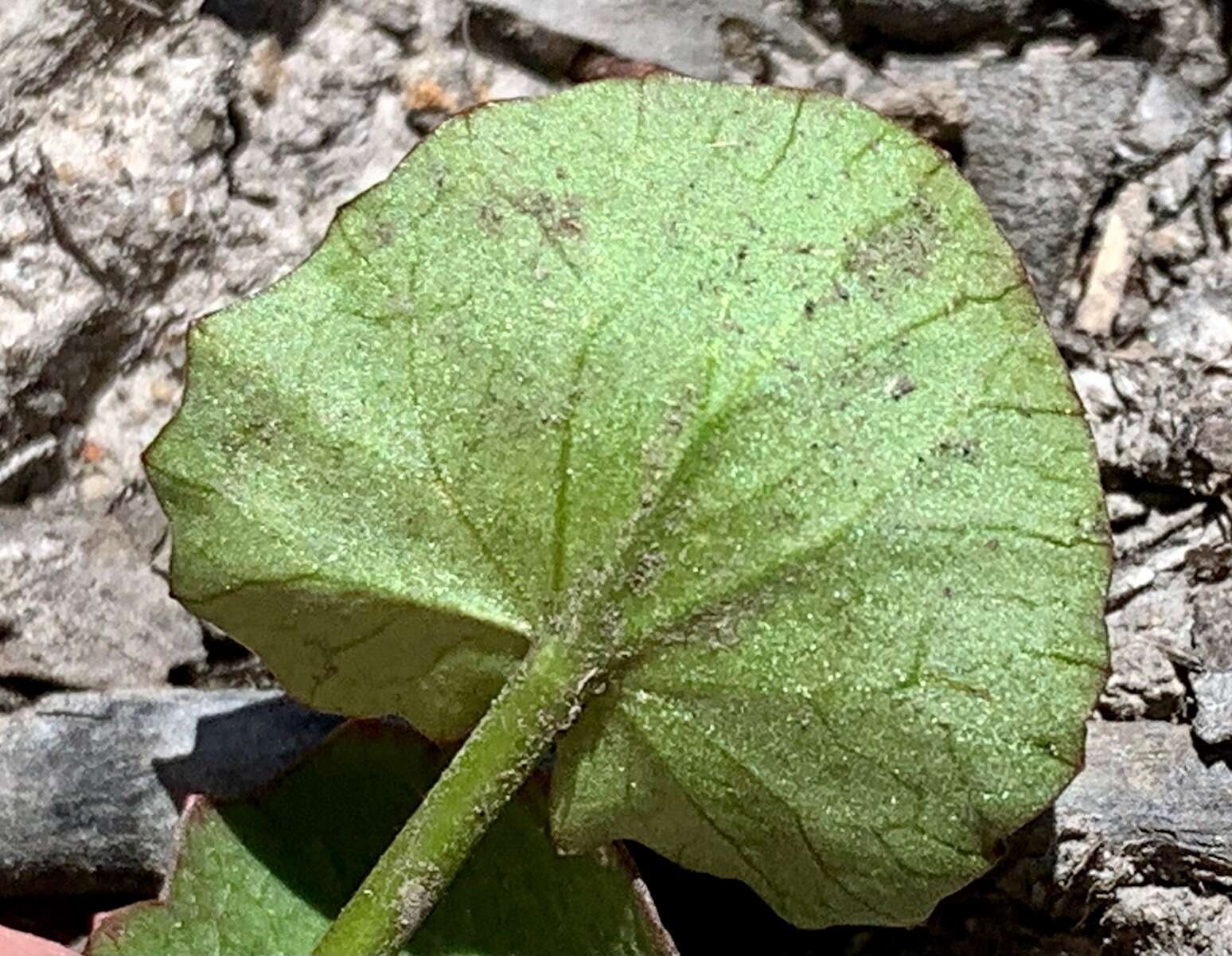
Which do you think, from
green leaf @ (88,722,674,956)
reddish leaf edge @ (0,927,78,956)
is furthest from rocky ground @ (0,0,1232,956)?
reddish leaf edge @ (0,927,78,956)

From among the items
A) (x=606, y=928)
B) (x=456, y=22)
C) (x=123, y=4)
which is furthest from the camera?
(x=456, y=22)

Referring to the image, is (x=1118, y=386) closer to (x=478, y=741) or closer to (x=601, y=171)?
(x=601, y=171)

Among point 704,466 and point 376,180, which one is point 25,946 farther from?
point 376,180

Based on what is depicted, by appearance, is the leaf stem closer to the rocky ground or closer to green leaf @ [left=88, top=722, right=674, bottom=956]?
green leaf @ [left=88, top=722, right=674, bottom=956]

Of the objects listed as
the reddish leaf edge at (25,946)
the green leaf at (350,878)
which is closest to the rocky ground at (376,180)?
the green leaf at (350,878)

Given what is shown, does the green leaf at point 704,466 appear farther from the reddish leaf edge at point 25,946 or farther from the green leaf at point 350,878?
the reddish leaf edge at point 25,946

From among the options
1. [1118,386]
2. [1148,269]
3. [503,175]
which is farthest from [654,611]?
[1148,269]
